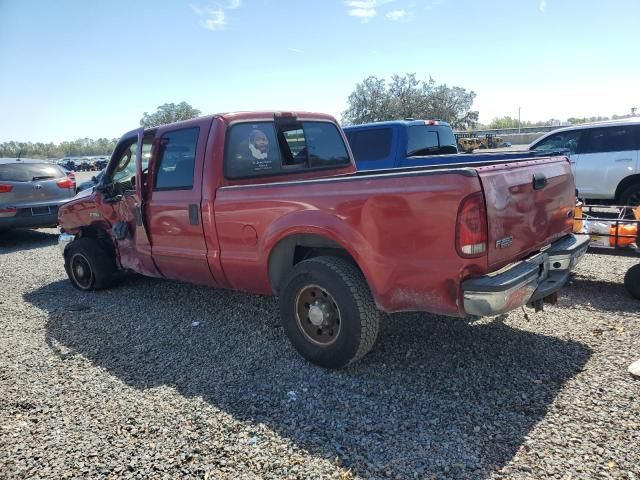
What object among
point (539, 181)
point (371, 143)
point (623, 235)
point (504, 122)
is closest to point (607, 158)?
point (371, 143)

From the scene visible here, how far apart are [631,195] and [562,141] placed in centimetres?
157

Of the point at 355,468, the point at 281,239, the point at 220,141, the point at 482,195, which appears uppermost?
the point at 220,141

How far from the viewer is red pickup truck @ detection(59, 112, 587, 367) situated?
2.88 meters

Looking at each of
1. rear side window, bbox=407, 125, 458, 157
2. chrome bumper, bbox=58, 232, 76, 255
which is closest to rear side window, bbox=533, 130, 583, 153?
rear side window, bbox=407, 125, 458, 157

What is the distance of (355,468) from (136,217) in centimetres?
355

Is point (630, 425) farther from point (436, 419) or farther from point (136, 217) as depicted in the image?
point (136, 217)

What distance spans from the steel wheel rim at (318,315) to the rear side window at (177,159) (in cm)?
156

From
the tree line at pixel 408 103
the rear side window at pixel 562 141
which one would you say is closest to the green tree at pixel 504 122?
the tree line at pixel 408 103

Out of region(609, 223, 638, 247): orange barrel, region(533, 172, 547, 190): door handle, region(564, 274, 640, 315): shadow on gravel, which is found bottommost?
region(564, 274, 640, 315): shadow on gravel

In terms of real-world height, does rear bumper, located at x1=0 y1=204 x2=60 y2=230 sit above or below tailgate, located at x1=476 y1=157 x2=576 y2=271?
below

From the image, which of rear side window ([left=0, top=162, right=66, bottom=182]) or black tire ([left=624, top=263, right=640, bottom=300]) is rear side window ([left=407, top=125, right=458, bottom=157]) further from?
rear side window ([left=0, top=162, right=66, bottom=182])

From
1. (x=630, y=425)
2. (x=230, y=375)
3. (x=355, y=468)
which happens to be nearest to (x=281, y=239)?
(x=230, y=375)

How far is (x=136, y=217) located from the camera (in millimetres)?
5039

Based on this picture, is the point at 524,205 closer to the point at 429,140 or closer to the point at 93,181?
the point at 429,140
